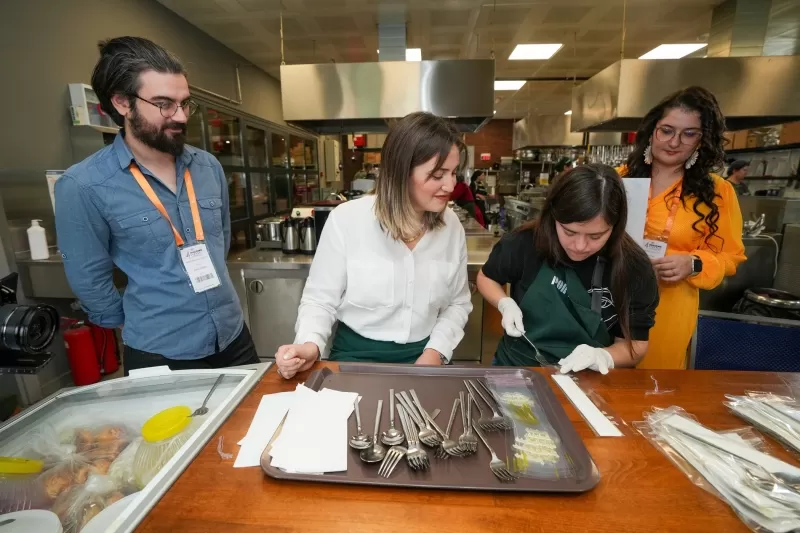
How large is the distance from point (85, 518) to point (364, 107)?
3.08 meters

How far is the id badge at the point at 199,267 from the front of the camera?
57.1 inches

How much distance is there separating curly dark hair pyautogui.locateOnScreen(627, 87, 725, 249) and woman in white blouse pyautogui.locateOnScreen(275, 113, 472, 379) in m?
0.98

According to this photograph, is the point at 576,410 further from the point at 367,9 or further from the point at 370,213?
the point at 367,9

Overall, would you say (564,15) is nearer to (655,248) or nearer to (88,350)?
(655,248)

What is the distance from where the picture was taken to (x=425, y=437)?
82 cm

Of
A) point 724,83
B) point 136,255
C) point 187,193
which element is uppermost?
point 724,83

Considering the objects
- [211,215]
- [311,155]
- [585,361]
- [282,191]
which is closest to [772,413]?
[585,361]

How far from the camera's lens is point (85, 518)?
28.1 inches

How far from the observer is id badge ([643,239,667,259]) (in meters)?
1.65

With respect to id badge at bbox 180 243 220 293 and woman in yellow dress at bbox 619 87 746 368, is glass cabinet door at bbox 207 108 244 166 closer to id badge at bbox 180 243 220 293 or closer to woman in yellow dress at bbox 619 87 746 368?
id badge at bbox 180 243 220 293

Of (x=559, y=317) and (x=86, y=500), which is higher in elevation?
(x=559, y=317)

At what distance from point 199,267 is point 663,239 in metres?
1.85

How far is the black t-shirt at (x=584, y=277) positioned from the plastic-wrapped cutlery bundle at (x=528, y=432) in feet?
1.51

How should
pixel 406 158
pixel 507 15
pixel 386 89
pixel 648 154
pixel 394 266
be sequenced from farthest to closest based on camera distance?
1. pixel 507 15
2. pixel 386 89
3. pixel 648 154
4. pixel 394 266
5. pixel 406 158
